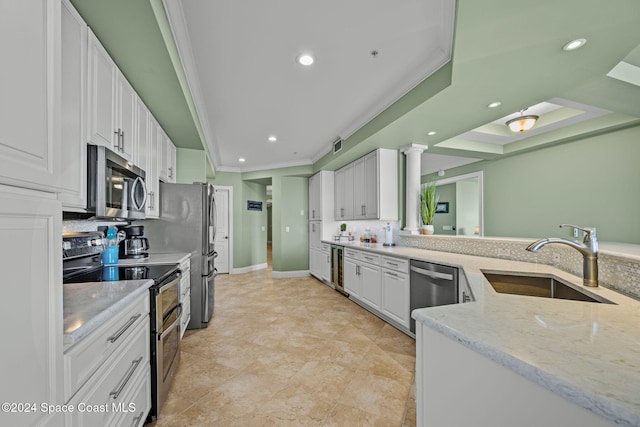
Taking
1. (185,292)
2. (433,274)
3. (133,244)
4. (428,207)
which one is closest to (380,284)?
(433,274)

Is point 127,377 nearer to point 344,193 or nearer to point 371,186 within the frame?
point 371,186

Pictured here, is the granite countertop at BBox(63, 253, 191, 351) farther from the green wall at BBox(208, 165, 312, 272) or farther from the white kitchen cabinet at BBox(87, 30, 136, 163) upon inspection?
the green wall at BBox(208, 165, 312, 272)

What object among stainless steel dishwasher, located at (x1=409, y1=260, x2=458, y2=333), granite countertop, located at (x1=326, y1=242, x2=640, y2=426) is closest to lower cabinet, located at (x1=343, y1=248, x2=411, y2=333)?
stainless steel dishwasher, located at (x1=409, y1=260, x2=458, y2=333)

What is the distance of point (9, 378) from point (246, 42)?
2144mm

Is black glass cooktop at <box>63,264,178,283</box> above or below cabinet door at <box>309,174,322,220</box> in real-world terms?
below

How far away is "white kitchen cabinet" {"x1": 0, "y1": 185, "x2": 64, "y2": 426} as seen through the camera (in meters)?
0.66

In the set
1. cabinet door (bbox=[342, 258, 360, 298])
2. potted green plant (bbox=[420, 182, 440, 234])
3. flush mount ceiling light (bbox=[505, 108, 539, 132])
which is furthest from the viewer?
cabinet door (bbox=[342, 258, 360, 298])

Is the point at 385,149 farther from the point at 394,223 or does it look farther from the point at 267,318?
the point at 267,318

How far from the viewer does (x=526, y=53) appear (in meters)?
1.71

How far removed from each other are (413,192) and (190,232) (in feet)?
9.84

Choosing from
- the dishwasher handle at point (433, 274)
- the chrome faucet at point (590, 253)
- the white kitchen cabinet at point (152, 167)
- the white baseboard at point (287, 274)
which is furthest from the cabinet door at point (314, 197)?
the chrome faucet at point (590, 253)

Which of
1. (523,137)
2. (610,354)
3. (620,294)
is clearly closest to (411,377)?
(620,294)

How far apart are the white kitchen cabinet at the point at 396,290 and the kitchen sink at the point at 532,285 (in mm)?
958

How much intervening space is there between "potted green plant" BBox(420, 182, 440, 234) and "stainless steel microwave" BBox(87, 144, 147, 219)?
3342mm
